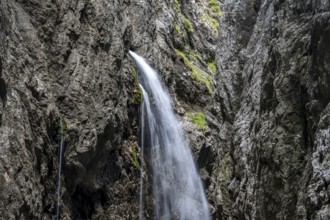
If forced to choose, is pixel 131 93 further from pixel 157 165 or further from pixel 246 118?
pixel 246 118

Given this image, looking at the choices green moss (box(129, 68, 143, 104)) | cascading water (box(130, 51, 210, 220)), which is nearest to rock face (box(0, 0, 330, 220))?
green moss (box(129, 68, 143, 104))

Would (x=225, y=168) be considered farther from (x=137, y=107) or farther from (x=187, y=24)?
(x=187, y=24)

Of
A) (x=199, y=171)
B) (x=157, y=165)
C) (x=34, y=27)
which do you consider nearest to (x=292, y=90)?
(x=34, y=27)

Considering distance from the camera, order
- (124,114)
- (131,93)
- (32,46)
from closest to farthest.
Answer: (32,46), (124,114), (131,93)

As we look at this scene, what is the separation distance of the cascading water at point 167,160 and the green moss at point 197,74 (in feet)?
17.6

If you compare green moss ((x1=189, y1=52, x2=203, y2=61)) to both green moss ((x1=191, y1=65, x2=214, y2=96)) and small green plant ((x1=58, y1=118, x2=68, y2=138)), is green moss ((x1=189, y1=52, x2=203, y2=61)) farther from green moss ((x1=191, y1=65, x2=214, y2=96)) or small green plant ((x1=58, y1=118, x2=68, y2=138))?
small green plant ((x1=58, y1=118, x2=68, y2=138))

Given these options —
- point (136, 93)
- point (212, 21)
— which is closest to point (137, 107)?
point (136, 93)

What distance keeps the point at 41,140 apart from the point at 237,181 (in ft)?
22.3

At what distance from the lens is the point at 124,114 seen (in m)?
22.4

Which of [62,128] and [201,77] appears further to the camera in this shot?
[201,77]

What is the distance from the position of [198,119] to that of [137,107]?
5964 mm

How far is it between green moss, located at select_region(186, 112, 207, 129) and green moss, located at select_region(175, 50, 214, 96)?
3.07m

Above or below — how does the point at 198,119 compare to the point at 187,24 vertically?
below

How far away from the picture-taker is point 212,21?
139 feet
